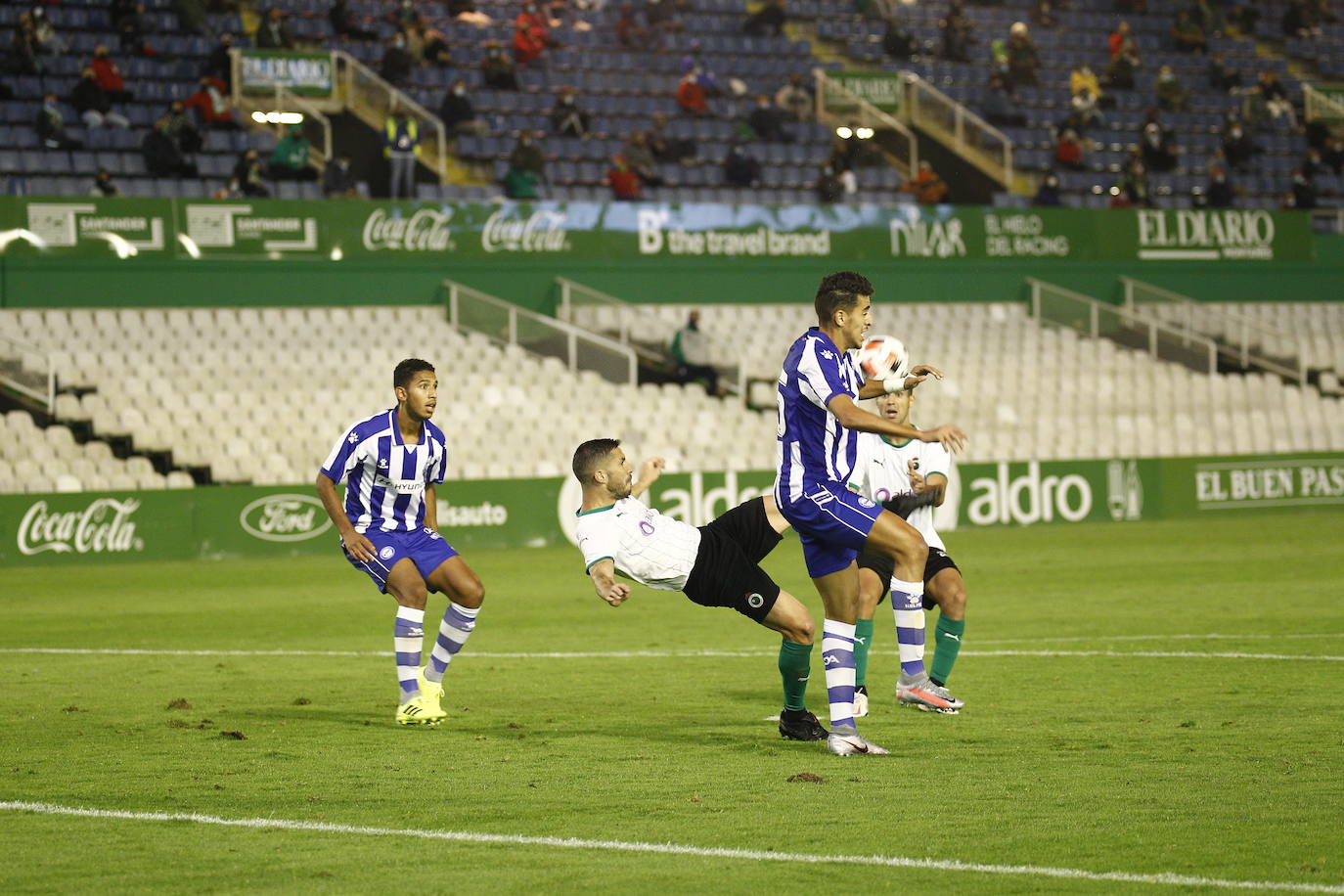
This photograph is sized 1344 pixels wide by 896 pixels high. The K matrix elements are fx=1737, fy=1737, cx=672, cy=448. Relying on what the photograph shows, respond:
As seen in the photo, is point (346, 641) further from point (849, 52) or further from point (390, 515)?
point (849, 52)

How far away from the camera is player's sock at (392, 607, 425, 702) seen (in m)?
9.52

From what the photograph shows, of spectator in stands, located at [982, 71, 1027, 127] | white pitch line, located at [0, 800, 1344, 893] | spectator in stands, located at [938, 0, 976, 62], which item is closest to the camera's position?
white pitch line, located at [0, 800, 1344, 893]

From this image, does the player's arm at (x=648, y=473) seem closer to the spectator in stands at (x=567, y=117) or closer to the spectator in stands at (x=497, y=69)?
the spectator in stands at (x=567, y=117)

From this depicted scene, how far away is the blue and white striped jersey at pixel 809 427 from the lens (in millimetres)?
8102

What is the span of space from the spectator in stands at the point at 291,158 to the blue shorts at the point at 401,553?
1912 cm

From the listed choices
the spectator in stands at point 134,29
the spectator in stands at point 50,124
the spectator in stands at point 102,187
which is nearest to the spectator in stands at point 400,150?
the spectator in stands at point 134,29

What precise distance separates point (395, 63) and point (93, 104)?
512 cm

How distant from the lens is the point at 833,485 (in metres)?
8.24

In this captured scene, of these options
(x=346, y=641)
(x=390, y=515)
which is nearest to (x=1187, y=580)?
(x=346, y=641)

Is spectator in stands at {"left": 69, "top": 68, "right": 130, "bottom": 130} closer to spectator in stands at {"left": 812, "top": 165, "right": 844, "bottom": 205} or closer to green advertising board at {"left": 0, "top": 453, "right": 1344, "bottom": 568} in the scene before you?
green advertising board at {"left": 0, "top": 453, "right": 1344, "bottom": 568}

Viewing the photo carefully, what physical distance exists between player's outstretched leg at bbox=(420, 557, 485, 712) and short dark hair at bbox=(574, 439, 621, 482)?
4.74 ft

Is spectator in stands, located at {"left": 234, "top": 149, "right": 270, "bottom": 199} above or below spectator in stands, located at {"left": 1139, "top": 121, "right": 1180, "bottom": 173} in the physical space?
below

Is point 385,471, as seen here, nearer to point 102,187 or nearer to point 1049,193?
point 102,187

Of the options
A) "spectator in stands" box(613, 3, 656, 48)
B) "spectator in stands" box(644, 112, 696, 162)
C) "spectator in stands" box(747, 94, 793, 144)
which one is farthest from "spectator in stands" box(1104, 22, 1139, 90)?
"spectator in stands" box(644, 112, 696, 162)
